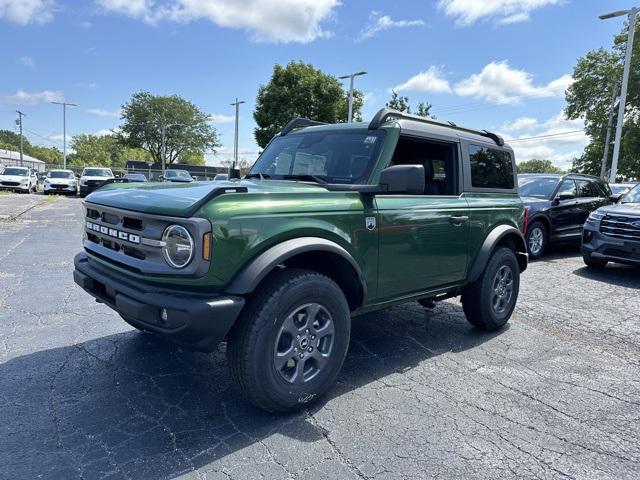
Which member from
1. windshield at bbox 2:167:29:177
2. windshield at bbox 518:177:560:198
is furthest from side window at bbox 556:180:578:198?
windshield at bbox 2:167:29:177

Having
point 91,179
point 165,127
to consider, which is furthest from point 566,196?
point 165,127

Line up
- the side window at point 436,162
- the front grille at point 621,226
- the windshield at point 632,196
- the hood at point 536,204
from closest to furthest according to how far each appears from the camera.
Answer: the side window at point 436,162 → the front grille at point 621,226 → the windshield at point 632,196 → the hood at point 536,204

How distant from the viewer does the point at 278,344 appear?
288 cm

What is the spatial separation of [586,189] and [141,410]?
1079 centimetres

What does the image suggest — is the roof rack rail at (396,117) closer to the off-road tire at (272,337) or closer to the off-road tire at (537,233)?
the off-road tire at (272,337)

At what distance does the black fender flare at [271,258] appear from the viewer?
259cm

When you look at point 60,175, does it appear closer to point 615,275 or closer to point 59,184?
point 59,184

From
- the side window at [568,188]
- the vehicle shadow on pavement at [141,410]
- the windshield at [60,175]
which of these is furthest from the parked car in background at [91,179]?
the vehicle shadow on pavement at [141,410]

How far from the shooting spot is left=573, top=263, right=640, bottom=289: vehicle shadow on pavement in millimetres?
7501

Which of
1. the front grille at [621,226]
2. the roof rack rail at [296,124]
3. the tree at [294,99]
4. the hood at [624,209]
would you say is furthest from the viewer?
the tree at [294,99]

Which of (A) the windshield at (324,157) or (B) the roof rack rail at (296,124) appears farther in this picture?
(B) the roof rack rail at (296,124)

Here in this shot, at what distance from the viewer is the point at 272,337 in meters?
2.72

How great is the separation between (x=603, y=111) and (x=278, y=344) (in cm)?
4532

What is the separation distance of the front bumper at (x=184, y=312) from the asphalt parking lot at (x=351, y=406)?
638 mm
